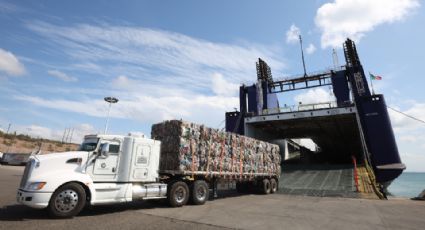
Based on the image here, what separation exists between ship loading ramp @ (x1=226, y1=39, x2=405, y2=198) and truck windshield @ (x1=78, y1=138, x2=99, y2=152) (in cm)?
1268

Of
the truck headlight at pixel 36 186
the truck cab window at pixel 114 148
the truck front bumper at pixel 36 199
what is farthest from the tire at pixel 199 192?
the truck headlight at pixel 36 186

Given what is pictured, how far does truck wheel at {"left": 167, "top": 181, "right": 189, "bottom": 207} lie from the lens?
10.4 metres

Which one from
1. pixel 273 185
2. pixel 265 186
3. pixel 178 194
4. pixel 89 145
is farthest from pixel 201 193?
pixel 273 185

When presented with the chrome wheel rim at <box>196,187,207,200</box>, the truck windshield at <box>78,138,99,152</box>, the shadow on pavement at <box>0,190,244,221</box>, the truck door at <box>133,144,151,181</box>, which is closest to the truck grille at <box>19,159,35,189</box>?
the shadow on pavement at <box>0,190,244,221</box>

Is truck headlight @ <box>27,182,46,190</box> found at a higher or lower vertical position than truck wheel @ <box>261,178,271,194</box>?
lower

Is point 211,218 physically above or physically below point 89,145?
below

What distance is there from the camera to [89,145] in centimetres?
916

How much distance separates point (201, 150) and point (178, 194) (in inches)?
85.1

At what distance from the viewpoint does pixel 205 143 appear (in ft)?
39.9

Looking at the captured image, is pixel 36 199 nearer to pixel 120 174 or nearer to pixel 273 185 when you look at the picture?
pixel 120 174

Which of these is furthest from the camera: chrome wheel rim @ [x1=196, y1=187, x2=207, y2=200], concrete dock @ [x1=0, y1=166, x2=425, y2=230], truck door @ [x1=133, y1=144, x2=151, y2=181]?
chrome wheel rim @ [x1=196, y1=187, x2=207, y2=200]

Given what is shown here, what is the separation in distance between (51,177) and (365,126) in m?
28.4

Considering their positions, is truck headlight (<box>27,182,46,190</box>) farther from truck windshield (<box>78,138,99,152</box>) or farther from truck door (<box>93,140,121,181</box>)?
truck windshield (<box>78,138,99,152</box>)

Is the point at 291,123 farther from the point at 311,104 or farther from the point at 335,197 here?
the point at 335,197
